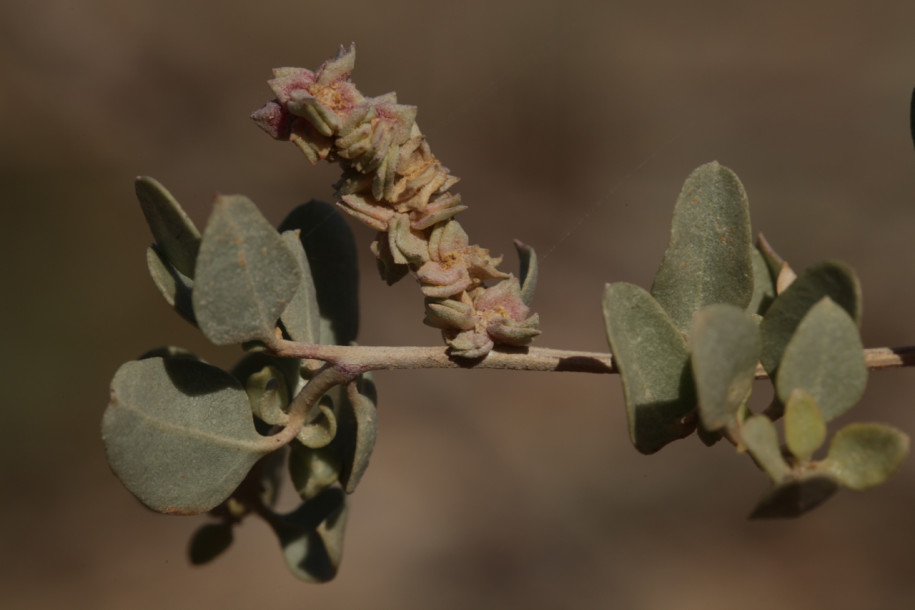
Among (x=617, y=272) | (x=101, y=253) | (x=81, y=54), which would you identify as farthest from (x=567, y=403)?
(x=81, y=54)

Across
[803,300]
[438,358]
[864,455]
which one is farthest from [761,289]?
[438,358]

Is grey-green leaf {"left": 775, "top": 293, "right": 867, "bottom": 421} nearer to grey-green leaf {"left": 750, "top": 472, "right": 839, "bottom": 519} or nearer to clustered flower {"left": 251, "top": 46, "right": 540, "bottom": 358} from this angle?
grey-green leaf {"left": 750, "top": 472, "right": 839, "bottom": 519}

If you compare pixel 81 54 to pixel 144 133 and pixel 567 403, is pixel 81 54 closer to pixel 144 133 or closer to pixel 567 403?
pixel 144 133

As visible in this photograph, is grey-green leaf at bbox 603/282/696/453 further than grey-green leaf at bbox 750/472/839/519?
Yes

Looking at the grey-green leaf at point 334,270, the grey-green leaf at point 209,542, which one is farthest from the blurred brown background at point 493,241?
the grey-green leaf at point 334,270

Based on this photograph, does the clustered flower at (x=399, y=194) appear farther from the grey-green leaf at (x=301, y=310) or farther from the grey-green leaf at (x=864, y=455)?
the grey-green leaf at (x=864, y=455)

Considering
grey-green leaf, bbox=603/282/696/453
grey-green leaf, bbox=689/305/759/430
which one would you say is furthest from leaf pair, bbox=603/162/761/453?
grey-green leaf, bbox=689/305/759/430
